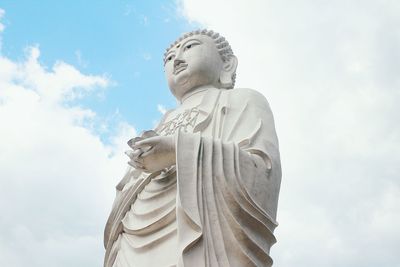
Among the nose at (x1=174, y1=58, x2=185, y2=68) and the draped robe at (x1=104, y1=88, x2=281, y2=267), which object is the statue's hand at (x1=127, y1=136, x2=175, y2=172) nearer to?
the draped robe at (x1=104, y1=88, x2=281, y2=267)

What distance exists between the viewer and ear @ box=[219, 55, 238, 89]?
796cm

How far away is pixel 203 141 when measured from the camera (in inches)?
235

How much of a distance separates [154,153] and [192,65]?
1953mm

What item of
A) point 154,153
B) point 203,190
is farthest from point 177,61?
point 203,190

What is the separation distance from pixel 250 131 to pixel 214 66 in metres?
1.52

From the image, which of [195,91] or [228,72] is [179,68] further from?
[228,72]

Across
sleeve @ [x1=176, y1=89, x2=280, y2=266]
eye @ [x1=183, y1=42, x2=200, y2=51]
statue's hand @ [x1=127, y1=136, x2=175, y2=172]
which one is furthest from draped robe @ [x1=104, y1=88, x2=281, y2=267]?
eye @ [x1=183, y1=42, x2=200, y2=51]

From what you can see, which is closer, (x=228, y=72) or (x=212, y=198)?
(x=212, y=198)

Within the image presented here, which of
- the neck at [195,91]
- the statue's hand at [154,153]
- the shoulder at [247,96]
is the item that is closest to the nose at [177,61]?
the neck at [195,91]

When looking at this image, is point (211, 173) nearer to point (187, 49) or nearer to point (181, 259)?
point (181, 259)

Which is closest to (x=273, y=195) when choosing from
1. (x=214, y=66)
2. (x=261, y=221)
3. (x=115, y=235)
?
(x=261, y=221)

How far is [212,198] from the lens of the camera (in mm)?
5684

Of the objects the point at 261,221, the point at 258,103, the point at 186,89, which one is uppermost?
the point at 186,89

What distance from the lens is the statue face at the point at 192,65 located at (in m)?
7.70
